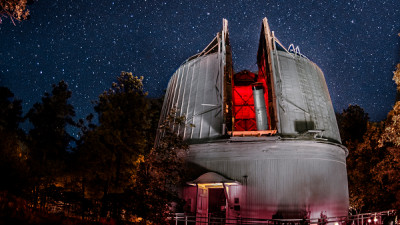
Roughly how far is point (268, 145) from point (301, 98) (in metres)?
4.11

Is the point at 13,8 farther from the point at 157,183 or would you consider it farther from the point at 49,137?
the point at 49,137

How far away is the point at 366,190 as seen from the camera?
23594 mm

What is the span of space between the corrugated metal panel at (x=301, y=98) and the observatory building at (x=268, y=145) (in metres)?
0.06

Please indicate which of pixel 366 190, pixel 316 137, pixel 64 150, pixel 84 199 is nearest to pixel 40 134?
pixel 64 150

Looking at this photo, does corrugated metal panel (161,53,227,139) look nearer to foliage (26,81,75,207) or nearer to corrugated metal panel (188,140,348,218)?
corrugated metal panel (188,140,348,218)

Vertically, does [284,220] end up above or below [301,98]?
below

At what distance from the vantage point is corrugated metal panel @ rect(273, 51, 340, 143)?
17.6 m

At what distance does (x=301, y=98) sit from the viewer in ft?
61.0

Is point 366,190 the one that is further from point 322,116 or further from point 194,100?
point 194,100

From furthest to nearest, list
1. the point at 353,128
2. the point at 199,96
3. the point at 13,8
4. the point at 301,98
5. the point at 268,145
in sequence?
the point at 353,128 < the point at 199,96 < the point at 301,98 < the point at 268,145 < the point at 13,8

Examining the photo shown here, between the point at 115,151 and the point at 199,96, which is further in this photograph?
the point at 199,96

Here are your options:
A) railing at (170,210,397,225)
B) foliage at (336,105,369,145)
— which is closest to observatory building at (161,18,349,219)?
railing at (170,210,397,225)

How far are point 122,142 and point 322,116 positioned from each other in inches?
499

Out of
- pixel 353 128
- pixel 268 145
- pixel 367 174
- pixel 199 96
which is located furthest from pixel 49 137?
pixel 353 128
